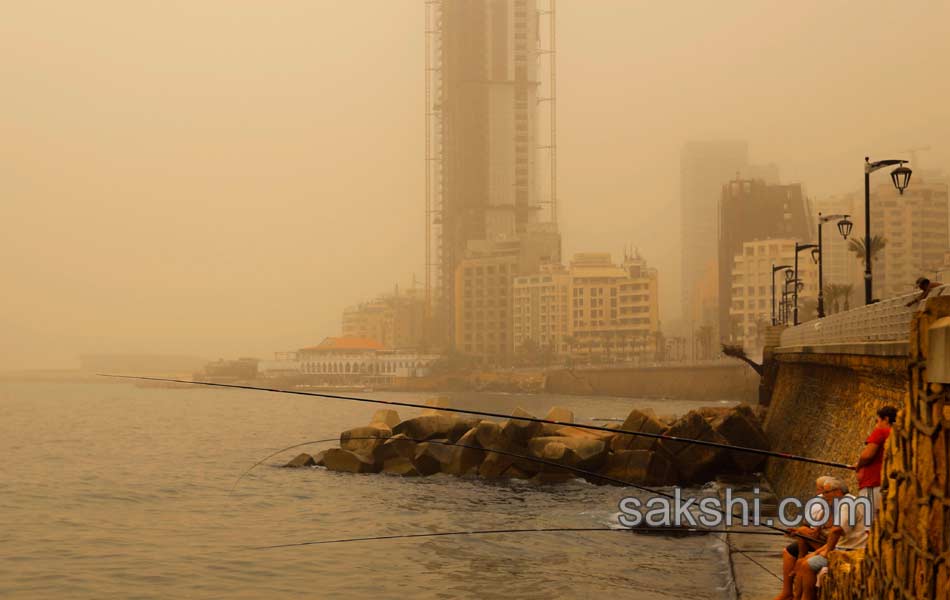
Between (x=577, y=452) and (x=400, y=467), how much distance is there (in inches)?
278

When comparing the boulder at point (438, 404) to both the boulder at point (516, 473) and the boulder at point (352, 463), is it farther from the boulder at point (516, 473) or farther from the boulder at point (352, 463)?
the boulder at point (516, 473)

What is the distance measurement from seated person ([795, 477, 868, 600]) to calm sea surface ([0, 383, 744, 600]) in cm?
636

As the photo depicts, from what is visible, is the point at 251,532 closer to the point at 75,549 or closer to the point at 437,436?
the point at 75,549

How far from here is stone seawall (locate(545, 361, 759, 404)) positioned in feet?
366

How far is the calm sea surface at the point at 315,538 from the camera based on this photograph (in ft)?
52.4

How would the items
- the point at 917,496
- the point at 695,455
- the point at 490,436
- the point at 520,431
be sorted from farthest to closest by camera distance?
the point at 490,436
the point at 520,431
the point at 695,455
the point at 917,496

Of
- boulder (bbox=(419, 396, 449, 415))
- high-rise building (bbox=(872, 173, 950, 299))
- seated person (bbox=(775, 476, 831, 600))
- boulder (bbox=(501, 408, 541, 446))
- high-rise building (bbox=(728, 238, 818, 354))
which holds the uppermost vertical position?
high-rise building (bbox=(872, 173, 950, 299))

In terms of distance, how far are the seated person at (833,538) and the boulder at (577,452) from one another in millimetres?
19399

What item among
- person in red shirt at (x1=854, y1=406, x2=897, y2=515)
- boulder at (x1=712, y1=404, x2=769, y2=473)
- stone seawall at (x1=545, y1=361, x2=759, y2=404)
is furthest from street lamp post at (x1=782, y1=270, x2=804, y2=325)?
stone seawall at (x1=545, y1=361, x2=759, y2=404)

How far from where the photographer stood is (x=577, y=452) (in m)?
27.6

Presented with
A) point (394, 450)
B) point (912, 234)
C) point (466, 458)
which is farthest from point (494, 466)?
point (912, 234)
